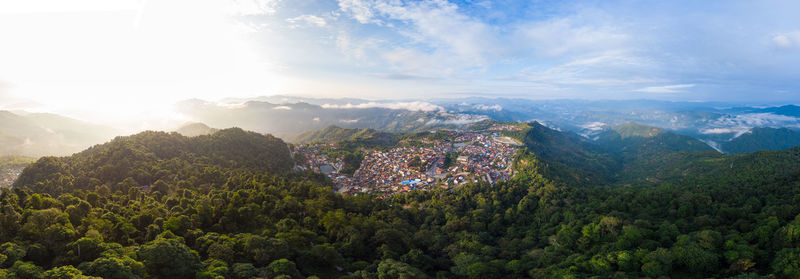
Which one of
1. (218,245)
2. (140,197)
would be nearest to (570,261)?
(218,245)

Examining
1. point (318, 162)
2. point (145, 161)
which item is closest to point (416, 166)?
point (318, 162)

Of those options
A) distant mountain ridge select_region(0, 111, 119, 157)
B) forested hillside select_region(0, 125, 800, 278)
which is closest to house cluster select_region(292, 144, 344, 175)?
forested hillside select_region(0, 125, 800, 278)

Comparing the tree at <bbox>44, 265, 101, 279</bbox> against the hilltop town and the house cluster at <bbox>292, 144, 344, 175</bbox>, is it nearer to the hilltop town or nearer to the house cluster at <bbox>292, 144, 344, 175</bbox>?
the hilltop town

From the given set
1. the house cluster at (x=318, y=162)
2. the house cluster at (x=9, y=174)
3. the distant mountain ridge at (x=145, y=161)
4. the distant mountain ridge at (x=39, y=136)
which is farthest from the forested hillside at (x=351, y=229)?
the distant mountain ridge at (x=39, y=136)

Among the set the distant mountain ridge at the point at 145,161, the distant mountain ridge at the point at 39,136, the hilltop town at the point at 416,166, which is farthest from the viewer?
the distant mountain ridge at the point at 39,136

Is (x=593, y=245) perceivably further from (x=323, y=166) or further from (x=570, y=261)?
(x=323, y=166)

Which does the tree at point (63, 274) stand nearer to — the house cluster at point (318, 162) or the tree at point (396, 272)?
the tree at point (396, 272)

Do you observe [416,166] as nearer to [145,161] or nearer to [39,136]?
[145,161]
